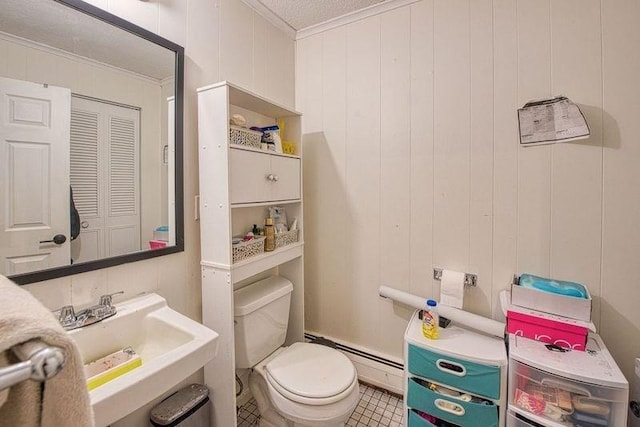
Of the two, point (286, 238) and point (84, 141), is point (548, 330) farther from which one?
point (84, 141)

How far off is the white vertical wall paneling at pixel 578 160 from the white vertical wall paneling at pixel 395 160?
654mm

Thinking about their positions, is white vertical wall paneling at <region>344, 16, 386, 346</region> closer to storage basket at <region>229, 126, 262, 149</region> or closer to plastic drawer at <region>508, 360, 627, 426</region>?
storage basket at <region>229, 126, 262, 149</region>

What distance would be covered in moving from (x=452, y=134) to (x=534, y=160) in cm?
38

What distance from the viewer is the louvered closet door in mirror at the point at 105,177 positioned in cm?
104

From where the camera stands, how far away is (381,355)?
1.78 meters

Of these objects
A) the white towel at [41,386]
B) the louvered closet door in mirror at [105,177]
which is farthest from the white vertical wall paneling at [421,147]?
the white towel at [41,386]

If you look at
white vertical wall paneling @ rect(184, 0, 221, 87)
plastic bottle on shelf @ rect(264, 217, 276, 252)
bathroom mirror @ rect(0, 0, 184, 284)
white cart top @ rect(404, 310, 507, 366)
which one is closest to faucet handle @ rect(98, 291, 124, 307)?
bathroom mirror @ rect(0, 0, 184, 284)

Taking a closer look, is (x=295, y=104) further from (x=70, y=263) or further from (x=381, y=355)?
(x=381, y=355)

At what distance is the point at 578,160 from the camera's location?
50.1 inches

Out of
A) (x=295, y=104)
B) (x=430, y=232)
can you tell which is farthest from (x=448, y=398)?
(x=295, y=104)

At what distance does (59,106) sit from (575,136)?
1976mm

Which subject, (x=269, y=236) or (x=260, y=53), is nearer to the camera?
(x=269, y=236)

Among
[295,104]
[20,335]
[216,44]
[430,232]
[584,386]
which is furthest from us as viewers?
[295,104]

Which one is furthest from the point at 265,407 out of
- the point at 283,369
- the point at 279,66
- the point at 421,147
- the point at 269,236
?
the point at 279,66
